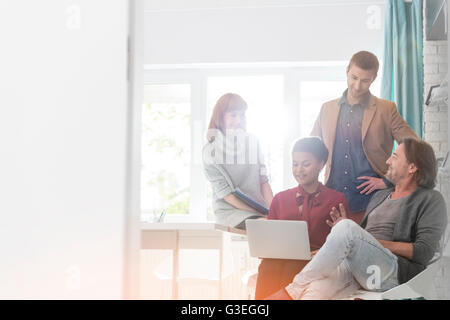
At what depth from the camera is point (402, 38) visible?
1.95 m

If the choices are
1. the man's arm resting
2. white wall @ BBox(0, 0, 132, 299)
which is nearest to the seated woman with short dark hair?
the man's arm resting

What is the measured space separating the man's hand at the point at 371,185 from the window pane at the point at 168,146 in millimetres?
894

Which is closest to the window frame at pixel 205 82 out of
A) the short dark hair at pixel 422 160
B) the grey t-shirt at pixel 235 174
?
the grey t-shirt at pixel 235 174

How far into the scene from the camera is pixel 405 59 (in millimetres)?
1946

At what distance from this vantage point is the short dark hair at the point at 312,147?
179 centimetres

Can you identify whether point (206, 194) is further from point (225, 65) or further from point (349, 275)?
point (349, 275)

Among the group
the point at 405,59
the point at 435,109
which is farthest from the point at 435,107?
the point at 405,59

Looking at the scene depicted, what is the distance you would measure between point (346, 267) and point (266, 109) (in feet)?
2.53

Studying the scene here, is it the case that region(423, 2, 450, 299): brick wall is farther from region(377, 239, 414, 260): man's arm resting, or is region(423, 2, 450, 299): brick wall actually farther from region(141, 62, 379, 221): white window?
region(377, 239, 414, 260): man's arm resting

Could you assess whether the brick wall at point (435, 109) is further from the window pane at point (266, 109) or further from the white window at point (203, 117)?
the window pane at point (266, 109)

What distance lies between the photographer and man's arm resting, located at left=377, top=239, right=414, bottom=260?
1557 mm

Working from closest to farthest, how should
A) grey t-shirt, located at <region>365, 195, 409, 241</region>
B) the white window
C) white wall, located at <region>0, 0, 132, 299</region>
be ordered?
white wall, located at <region>0, 0, 132, 299</region>, grey t-shirt, located at <region>365, 195, 409, 241</region>, the white window

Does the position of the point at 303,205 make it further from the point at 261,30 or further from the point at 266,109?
the point at 261,30

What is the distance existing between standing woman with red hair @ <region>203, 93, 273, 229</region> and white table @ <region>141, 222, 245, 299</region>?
12cm
